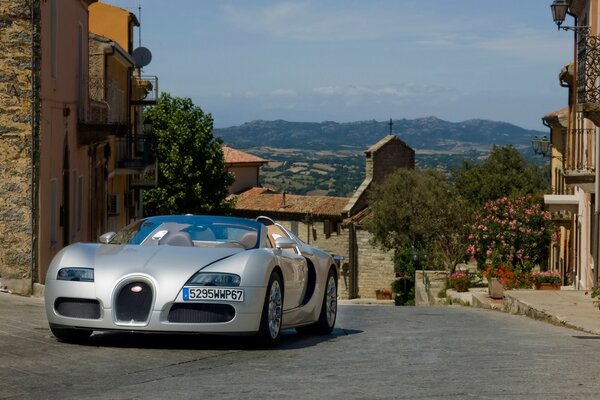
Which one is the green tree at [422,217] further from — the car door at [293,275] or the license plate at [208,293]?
the license plate at [208,293]

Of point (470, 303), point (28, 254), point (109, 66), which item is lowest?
point (470, 303)

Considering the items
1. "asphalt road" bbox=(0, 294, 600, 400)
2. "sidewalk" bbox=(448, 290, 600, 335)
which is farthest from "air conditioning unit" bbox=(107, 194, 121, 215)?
"asphalt road" bbox=(0, 294, 600, 400)

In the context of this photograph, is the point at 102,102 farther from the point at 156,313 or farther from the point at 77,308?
the point at 156,313

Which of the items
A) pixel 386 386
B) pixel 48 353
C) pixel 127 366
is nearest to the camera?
pixel 386 386

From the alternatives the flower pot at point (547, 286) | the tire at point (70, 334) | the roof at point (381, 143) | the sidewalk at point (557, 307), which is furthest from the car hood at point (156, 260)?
the roof at point (381, 143)

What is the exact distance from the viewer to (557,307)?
18641mm

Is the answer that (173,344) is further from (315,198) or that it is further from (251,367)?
(315,198)

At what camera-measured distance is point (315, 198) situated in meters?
80.1

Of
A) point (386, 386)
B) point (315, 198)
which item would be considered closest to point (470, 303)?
point (386, 386)

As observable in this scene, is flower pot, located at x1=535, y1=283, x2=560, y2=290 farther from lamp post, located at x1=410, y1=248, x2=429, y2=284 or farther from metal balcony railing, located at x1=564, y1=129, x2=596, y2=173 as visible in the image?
lamp post, located at x1=410, y1=248, x2=429, y2=284

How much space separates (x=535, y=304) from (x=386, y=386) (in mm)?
11591

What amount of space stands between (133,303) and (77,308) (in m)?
0.51

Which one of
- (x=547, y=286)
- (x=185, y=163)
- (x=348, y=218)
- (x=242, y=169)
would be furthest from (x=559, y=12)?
(x=242, y=169)

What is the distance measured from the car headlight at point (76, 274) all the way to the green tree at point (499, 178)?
49.1 meters
